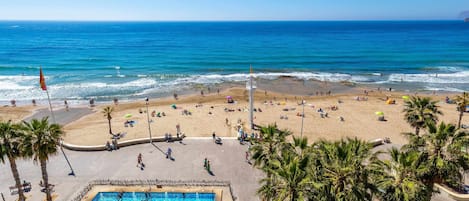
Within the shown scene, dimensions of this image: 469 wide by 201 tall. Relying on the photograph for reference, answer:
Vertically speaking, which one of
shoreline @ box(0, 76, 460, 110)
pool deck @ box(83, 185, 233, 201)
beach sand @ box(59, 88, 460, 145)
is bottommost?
pool deck @ box(83, 185, 233, 201)

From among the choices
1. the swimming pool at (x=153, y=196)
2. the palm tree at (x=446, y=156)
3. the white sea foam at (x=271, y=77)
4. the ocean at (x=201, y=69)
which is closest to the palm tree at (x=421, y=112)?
the palm tree at (x=446, y=156)

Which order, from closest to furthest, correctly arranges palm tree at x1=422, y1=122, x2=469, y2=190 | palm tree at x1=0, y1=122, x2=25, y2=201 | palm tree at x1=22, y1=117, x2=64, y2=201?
palm tree at x1=422, y1=122, x2=469, y2=190
palm tree at x1=0, y1=122, x2=25, y2=201
palm tree at x1=22, y1=117, x2=64, y2=201

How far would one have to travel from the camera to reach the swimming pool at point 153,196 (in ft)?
57.9

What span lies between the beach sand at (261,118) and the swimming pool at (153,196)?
32.3 feet

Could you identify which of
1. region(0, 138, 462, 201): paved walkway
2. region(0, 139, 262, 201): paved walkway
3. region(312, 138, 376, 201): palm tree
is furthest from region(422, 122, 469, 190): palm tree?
region(0, 139, 262, 201): paved walkway

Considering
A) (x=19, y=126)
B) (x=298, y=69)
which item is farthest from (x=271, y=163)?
(x=298, y=69)

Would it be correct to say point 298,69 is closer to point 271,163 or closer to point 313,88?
point 313,88

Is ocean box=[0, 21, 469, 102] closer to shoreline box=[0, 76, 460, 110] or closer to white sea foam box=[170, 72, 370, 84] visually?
white sea foam box=[170, 72, 370, 84]

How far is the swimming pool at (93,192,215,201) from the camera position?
57.9 feet

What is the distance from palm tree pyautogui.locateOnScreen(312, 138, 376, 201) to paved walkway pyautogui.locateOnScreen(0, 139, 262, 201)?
7383 millimetres

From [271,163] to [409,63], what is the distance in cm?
6702

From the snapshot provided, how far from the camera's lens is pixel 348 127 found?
3048 cm

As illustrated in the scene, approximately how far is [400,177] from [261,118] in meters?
22.8

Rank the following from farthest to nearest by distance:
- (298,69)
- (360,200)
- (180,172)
Result: (298,69) < (180,172) < (360,200)
